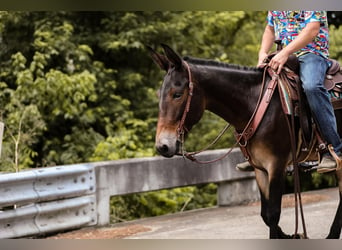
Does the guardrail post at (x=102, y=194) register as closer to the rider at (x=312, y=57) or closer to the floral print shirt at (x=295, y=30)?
the rider at (x=312, y=57)

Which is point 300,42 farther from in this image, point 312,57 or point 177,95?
point 177,95

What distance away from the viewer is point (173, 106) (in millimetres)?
4055

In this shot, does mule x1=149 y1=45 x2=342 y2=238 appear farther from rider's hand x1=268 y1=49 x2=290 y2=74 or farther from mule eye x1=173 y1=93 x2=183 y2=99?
rider's hand x1=268 y1=49 x2=290 y2=74

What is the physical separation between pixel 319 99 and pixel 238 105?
673mm

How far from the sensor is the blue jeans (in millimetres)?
4422

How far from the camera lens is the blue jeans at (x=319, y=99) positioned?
14.5ft

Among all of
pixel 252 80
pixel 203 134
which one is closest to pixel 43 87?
pixel 203 134

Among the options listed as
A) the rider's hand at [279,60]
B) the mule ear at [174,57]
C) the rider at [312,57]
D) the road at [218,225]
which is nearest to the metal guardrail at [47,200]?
the road at [218,225]

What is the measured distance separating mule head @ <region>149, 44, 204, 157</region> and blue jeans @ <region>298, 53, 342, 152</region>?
998 mm

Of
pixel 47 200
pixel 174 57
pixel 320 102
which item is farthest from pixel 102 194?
pixel 320 102

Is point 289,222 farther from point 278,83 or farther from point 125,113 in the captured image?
point 125,113

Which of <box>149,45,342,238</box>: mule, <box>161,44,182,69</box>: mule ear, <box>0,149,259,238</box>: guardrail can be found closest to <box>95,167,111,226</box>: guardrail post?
<box>0,149,259,238</box>: guardrail

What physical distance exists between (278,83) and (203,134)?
7555mm

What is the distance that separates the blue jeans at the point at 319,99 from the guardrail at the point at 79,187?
3429mm
